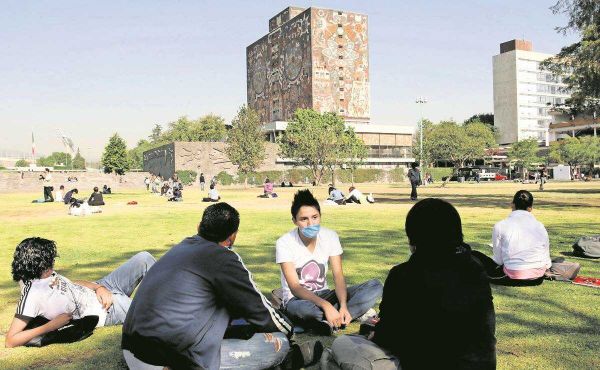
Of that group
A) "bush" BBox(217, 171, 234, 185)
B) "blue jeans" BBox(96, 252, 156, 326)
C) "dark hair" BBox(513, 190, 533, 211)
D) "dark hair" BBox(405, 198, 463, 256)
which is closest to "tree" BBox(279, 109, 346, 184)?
"bush" BBox(217, 171, 234, 185)

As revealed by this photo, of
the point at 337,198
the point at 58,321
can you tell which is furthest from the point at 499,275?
the point at 337,198

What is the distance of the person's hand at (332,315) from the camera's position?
15.6ft

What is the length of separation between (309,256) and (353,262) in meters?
4.16

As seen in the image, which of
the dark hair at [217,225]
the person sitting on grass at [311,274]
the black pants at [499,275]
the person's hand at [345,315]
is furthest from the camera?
the black pants at [499,275]

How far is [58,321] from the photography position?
15.3 feet

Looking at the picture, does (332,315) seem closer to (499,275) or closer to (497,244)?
(497,244)

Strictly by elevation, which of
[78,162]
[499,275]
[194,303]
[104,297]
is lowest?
[499,275]

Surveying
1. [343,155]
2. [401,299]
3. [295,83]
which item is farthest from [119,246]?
[295,83]

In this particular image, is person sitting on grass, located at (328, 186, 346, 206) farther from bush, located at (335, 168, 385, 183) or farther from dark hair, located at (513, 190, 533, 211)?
bush, located at (335, 168, 385, 183)

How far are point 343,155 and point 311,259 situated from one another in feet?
200

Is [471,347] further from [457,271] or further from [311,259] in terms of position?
[311,259]

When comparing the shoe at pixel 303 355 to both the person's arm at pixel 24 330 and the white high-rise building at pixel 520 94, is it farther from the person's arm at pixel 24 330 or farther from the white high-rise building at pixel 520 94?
the white high-rise building at pixel 520 94

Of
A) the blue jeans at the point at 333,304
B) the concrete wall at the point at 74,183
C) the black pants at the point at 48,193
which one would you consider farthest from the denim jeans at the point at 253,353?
the concrete wall at the point at 74,183

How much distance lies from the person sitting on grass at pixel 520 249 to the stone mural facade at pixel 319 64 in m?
87.2
